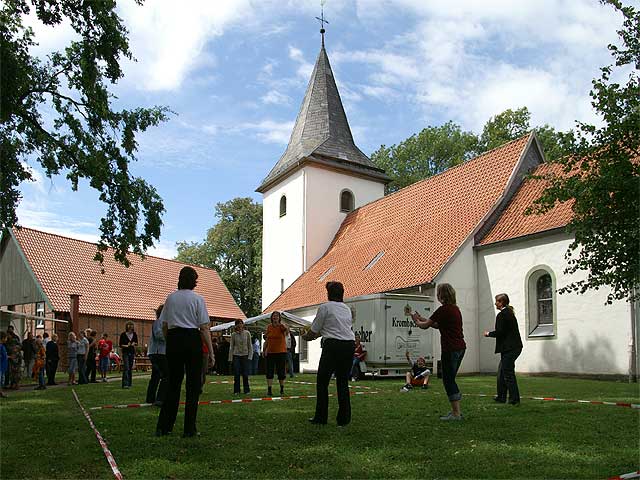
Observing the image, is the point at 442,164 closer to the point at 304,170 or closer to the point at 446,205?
the point at 304,170

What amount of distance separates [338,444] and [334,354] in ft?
5.43

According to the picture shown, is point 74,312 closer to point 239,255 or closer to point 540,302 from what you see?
point 540,302

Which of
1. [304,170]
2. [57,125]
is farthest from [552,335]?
[304,170]

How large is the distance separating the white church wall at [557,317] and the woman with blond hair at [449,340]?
1310cm

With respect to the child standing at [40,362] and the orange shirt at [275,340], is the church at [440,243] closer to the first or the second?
the orange shirt at [275,340]

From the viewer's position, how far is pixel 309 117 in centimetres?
4222

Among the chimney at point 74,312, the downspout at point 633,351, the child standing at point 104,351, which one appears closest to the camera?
the downspout at point 633,351

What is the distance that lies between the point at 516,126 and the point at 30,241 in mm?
31819

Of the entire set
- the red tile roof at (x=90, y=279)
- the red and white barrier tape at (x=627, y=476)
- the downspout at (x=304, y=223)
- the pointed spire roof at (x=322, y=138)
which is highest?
the pointed spire roof at (x=322, y=138)

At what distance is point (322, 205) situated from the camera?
39031 mm

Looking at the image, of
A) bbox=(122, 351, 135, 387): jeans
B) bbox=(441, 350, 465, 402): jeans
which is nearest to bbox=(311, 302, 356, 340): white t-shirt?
bbox=(441, 350, 465, 402): jeans

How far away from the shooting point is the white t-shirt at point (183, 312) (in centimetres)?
718

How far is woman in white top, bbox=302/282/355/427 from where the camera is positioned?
27.0 ft

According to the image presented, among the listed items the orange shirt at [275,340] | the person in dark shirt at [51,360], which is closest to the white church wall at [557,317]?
the orange shirt at [275,340]
